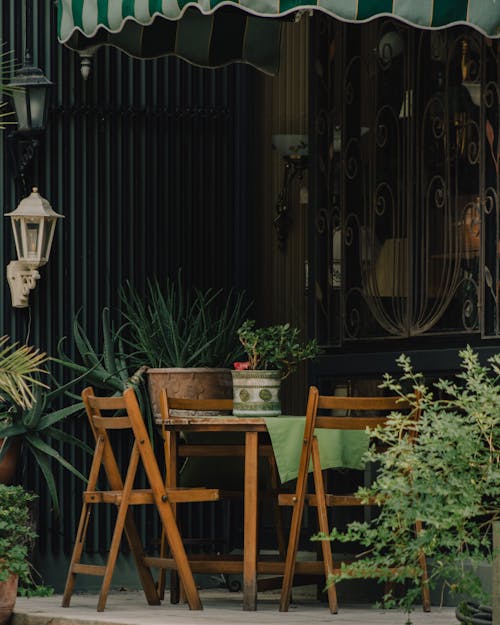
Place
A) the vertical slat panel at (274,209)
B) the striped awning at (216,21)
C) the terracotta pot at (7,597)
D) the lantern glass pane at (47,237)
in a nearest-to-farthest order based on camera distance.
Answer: the striped awning at (216,21)
the terracotta pot at (7,597)
the lantern glass pane at (47,237)
the vertical slat panel at (274,209)

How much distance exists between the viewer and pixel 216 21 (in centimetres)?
930

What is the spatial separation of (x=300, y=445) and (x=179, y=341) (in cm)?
172

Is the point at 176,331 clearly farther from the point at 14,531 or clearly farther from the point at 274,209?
the point at 14,531

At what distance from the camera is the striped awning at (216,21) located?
7.25 meters

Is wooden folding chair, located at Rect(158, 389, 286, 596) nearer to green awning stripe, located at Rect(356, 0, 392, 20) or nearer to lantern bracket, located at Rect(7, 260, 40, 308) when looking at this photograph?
lantern bracket, located at Rect(7, 260, 40, 308)

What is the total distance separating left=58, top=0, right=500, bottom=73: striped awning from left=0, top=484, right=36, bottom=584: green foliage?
2507mm

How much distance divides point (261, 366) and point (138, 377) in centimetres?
111

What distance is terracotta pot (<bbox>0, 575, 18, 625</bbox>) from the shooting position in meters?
8.05

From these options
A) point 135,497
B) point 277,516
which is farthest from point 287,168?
point 135,497

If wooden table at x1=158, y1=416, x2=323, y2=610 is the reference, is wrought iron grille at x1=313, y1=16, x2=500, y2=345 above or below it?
above

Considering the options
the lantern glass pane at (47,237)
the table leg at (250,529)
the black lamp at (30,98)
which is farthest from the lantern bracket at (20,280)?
the table leg at (250,529)

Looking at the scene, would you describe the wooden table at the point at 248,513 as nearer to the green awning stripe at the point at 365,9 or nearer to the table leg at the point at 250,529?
the table leg at the point at 250,529

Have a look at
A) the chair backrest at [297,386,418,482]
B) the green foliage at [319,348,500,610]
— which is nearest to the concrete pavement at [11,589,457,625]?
the chair backrest at [297,386,418,482]

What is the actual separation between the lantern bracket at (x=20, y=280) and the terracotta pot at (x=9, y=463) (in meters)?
0.86
